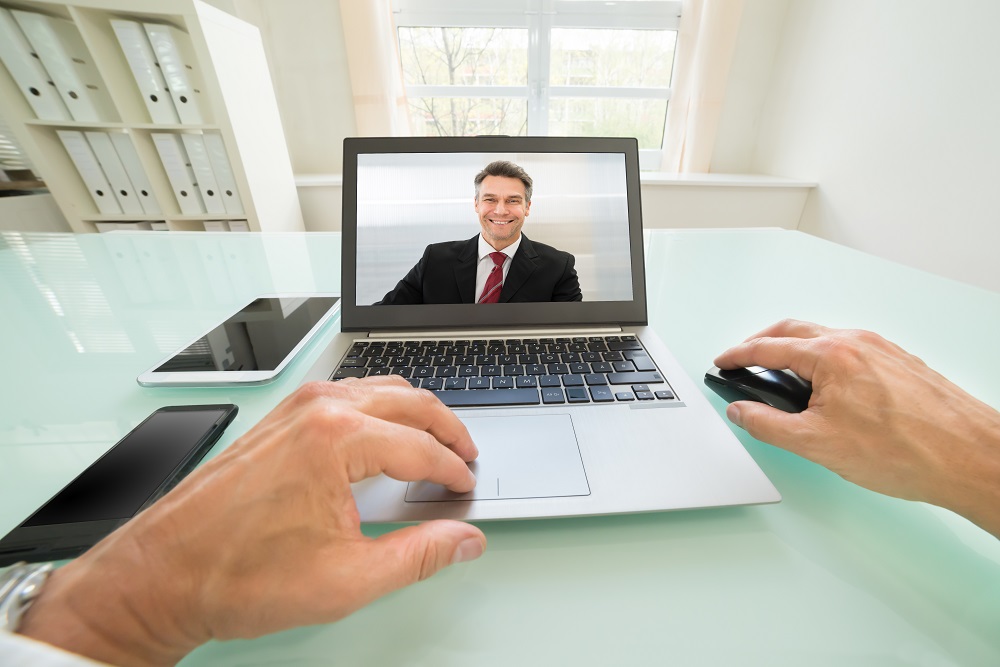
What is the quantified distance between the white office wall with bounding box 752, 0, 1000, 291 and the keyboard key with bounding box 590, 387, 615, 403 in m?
2.08

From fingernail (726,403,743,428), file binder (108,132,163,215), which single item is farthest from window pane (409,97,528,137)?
fingernail (726,403,743,428)

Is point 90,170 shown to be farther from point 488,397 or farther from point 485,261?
point 488,397

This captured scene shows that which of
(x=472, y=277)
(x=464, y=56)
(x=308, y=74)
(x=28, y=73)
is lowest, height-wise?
(x=472, y=277)

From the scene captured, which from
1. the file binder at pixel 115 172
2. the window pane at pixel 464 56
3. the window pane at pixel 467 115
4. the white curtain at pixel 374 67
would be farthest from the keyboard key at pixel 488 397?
the window pane at pixel 464 56

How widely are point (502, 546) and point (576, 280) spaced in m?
0.36

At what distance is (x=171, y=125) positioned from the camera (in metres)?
1.67

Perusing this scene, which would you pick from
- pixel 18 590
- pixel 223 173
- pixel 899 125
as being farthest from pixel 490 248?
pixel 899 125

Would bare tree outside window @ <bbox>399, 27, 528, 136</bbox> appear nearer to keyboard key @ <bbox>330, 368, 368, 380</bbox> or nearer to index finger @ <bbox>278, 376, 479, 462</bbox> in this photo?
keyboard key @ <bbox>330, 368, 368, 380</bbox>

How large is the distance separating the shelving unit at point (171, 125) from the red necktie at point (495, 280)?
1.81 meters

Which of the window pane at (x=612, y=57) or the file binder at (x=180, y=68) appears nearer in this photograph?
the file binder at (x=180, y=68)

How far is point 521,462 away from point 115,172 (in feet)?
7.94

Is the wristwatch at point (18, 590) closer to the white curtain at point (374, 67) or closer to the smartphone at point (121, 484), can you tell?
the smartphone at point (121, 484)

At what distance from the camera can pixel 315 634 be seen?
0.77 ft

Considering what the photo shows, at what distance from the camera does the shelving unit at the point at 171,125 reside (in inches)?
59.8
